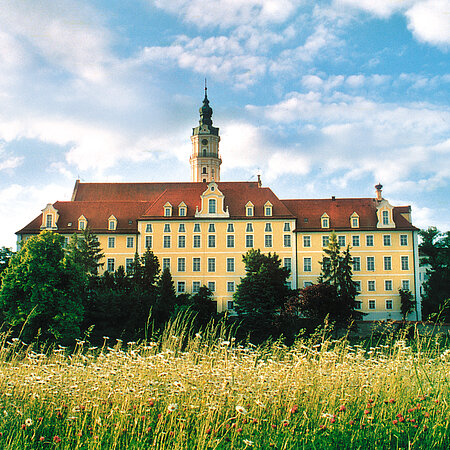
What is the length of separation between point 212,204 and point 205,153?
4645 cm

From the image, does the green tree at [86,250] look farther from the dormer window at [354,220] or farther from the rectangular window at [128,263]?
the dormer window at [354,220]

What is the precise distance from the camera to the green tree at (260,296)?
42.4 metres

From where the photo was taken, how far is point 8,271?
3481 centimetres

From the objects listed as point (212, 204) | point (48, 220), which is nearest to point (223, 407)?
point (212, 204)

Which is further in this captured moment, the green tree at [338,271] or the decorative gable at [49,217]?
the decorative gable at [49,217]

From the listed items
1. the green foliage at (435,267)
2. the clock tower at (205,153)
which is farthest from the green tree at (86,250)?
the clock tower at (205,153)

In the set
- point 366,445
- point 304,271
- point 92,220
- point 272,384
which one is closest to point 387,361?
point 272,384

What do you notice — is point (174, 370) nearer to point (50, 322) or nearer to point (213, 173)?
point (50, 322)

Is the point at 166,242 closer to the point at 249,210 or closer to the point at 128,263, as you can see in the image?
the point at 128,263

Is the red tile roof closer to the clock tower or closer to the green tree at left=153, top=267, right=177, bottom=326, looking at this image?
the green tree at left=153, top=267, right=177, bottom=326

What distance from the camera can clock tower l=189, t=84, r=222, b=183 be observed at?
101438 mm

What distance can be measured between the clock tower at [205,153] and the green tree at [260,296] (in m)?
54.4

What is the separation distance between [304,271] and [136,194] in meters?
28.8

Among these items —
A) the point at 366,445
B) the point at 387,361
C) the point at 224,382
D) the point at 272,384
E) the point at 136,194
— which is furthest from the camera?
the point at 136,194
